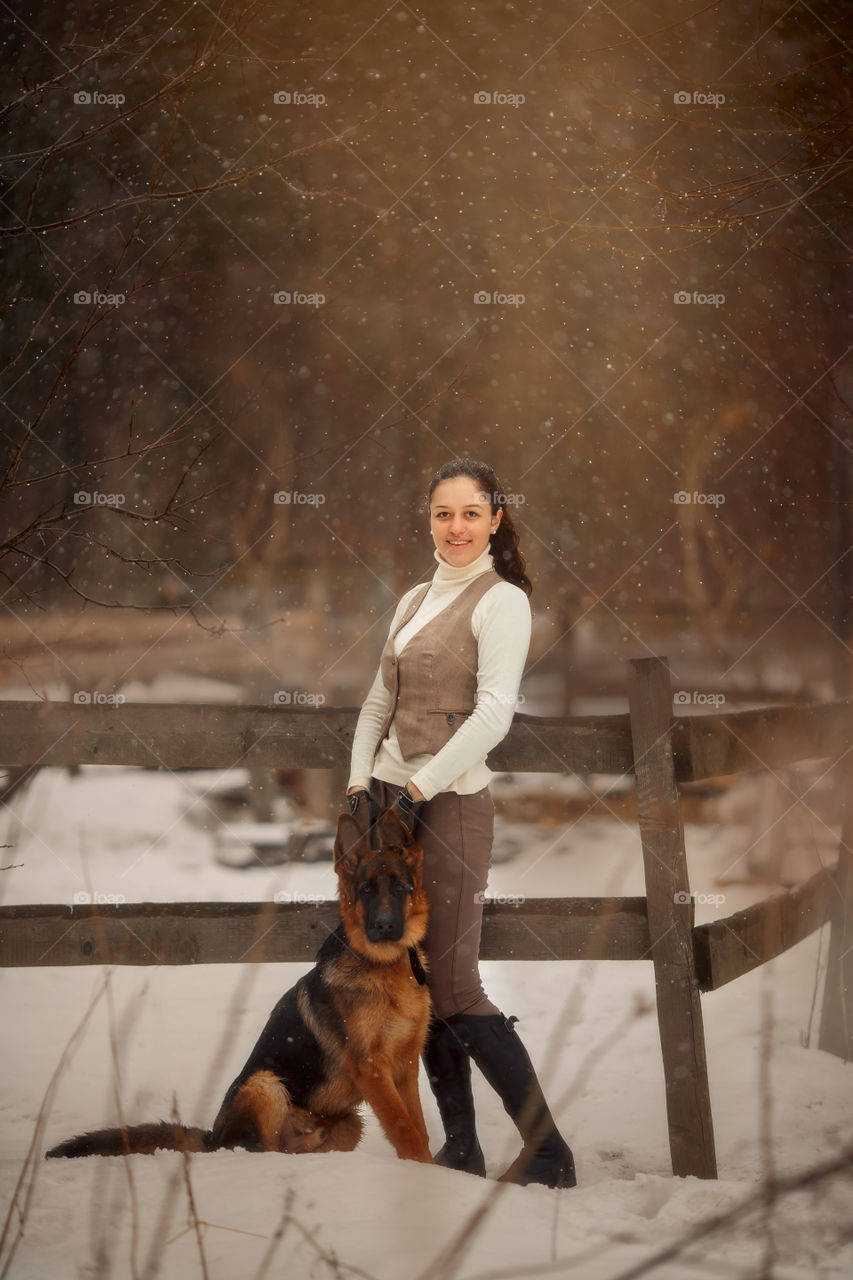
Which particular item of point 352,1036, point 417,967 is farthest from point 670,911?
point 352,1036

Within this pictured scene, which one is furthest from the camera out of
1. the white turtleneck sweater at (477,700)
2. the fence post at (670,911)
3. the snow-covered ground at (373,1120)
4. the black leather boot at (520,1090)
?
the fence post at (670,911)

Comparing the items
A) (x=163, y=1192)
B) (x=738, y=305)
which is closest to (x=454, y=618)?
(x=163, y=1192)

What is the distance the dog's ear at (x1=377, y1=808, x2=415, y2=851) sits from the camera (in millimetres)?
2553

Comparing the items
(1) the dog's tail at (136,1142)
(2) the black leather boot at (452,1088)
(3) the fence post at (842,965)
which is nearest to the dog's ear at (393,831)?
(2) the black leather boot at (452,1088)

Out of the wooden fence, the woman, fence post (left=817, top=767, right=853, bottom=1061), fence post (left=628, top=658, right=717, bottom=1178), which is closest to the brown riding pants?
the woman

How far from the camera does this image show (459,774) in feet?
8.19

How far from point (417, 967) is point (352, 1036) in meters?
0.28

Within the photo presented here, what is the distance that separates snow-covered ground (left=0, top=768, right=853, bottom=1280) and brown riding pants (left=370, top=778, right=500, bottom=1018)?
0.39 m

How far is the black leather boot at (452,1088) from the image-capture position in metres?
2.69

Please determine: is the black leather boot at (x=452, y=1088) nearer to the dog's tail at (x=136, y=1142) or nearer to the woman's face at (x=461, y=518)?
the dog's tail at (x=136, y=1142)

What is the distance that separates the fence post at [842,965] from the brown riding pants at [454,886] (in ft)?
7.89

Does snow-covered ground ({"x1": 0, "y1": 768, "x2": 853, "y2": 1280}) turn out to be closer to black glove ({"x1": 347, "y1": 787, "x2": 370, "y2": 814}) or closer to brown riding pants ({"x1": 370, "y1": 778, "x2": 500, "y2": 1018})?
brown riding pants ({"x1": 370, "y1": 778, "x2": 500, "y2": 1018})

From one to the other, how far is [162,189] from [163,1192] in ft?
20.0

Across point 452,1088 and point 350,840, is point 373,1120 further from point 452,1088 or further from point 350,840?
point 350,840
